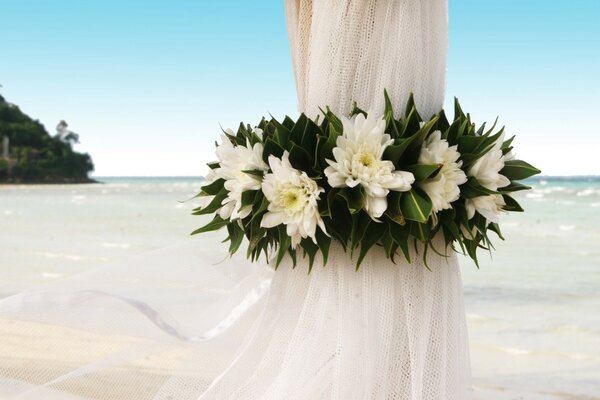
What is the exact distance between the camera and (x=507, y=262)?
6719 millimetres

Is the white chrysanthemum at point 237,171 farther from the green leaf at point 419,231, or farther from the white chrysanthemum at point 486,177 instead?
the white chrysanthemum at point 486,177

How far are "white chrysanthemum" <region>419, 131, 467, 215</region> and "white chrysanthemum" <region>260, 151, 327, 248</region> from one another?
0.75 ft

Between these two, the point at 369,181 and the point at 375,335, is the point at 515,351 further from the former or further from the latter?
the point at 369,181

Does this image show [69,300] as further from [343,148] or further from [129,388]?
[343,148]

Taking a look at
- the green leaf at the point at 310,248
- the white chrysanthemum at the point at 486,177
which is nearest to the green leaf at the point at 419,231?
the white chrysanthemum at the point at 486,177

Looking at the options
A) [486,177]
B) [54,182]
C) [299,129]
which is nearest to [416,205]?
[486,177]

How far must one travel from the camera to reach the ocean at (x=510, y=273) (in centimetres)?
315

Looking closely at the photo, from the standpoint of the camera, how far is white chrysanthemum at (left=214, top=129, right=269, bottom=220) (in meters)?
1.56

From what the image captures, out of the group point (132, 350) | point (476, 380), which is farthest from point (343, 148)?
point (476, 380)

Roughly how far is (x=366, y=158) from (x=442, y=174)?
0.16 m

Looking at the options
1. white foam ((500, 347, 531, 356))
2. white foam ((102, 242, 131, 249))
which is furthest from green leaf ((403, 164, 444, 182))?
white foam ((102, 242, 131, 249))

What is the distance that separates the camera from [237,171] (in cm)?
160

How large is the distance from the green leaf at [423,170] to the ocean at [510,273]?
2.77ft

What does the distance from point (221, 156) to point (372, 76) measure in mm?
392
